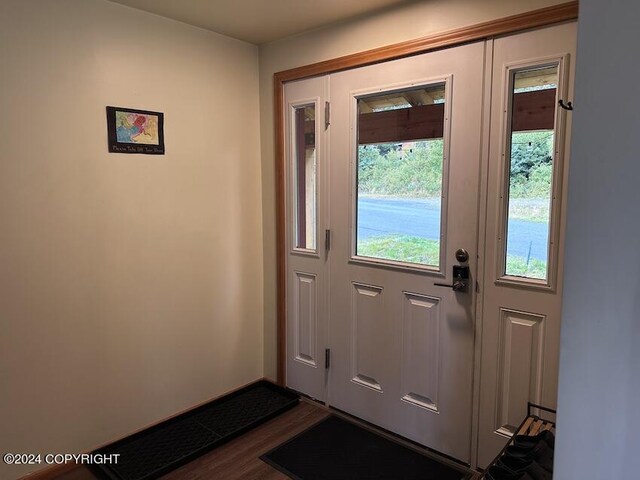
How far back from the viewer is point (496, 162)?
6.34ft

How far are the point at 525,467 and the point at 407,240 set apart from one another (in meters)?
1.12

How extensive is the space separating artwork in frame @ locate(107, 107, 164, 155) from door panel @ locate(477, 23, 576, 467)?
1696 millimetres

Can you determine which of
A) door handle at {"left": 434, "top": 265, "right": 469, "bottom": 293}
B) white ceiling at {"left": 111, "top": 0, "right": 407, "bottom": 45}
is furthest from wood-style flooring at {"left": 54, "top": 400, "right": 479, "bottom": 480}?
white ceiling at {"left": 111, "top": 0, "right": 407, "bottom": 45}

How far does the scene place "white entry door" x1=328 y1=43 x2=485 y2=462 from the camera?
6.77ft

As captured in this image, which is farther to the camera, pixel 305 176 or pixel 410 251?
pixel 305 176

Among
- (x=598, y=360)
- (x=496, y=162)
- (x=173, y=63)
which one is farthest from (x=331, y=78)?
(x=598, y=360)

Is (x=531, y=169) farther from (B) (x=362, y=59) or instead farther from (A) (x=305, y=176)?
(A) (x=305, y=176)

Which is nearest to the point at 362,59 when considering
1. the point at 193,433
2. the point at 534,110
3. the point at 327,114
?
the point at 327,114

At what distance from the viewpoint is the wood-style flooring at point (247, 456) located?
211cm

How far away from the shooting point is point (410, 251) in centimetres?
229

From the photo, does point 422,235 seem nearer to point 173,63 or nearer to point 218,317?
point 218,317

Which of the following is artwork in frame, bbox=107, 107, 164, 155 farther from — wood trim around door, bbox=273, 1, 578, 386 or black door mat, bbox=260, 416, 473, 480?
black door mat, bbox=260, 416, 473, 480

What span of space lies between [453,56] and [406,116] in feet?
1.14

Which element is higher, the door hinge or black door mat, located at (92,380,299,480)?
the door hinge
